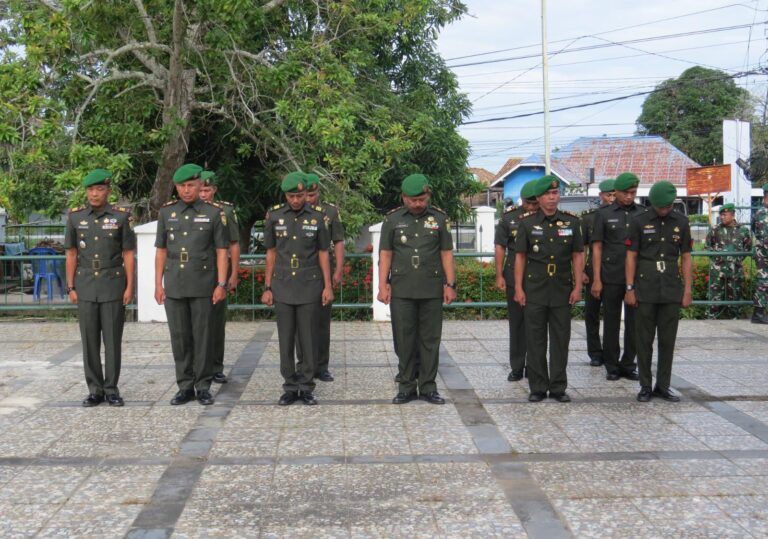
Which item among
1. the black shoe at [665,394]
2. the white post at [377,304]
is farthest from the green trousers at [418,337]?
the white post at [377,304]

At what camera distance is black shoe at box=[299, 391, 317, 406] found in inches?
267

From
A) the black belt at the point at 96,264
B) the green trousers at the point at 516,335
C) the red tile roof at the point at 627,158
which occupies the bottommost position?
the green trousers at the point at 516,335

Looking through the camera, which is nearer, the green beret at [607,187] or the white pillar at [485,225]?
the green beret at [607,187]

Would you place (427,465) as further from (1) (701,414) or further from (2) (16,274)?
(2) (16,274)

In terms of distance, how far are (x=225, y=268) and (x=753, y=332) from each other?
7.09m

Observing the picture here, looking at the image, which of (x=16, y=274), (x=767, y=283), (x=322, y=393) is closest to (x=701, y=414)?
(x=322, y=393)

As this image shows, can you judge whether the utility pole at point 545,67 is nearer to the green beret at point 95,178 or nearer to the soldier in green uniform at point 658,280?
the soldier in green uniform at point 658,280

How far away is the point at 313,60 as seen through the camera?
11312mm

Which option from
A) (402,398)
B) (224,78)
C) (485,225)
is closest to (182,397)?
(402,398)

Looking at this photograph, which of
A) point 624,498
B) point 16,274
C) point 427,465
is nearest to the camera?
point 624,498

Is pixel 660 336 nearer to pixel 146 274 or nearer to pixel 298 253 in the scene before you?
pixel 298 253

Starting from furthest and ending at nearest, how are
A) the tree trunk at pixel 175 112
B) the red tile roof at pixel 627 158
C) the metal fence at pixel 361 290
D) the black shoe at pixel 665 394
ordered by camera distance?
the red tile roof at pixel 627 158, the metal fence at pixel 361 290, the tree trunk at pixel 175 112, the black shoe at pixel 665 394

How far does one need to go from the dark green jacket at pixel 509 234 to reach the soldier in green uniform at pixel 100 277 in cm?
326

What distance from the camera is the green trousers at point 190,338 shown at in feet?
22.3
